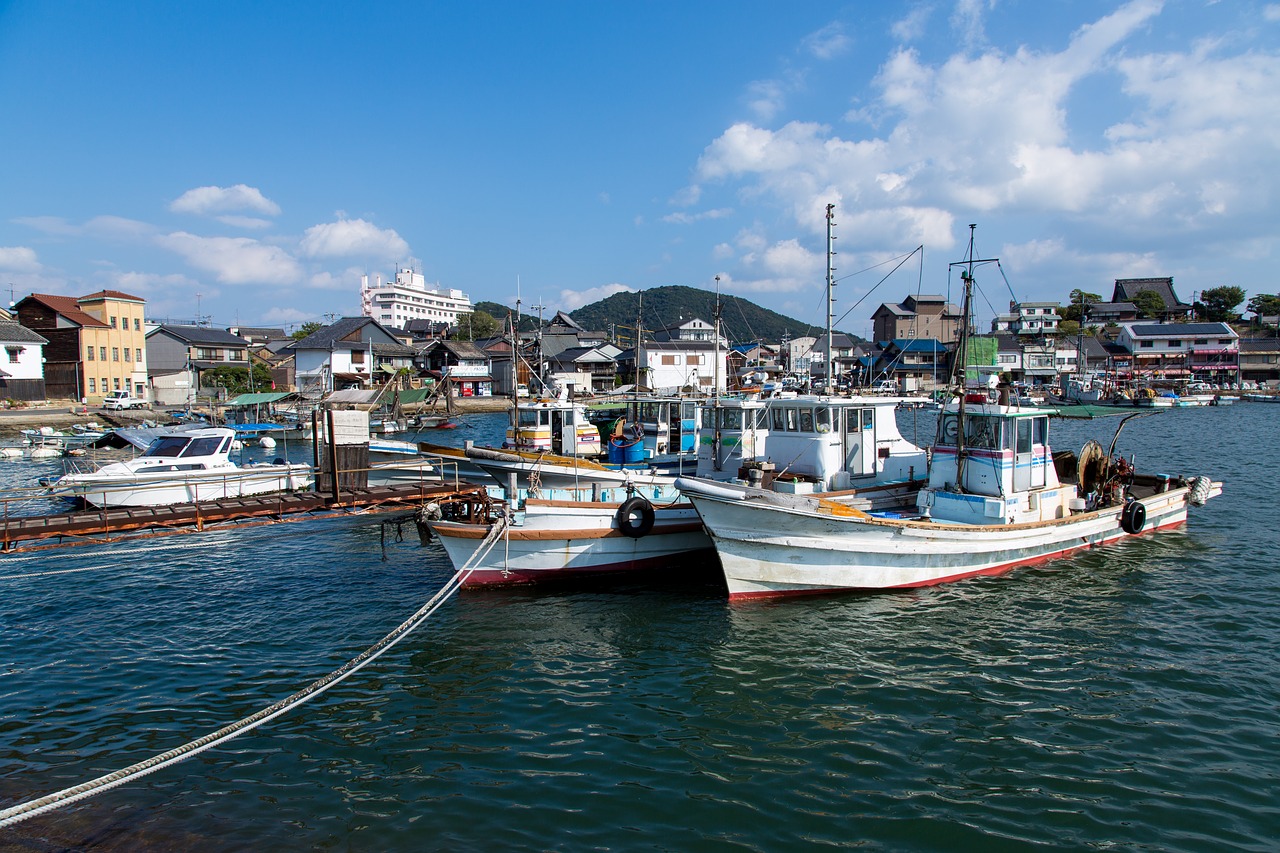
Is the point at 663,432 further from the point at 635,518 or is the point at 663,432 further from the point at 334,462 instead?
the point at 334,462

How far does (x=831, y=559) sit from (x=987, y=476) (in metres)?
4.86

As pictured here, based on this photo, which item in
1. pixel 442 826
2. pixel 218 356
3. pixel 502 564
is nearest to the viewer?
pixel 442 826

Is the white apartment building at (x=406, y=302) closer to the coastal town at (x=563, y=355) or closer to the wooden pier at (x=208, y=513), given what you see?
the coastal town at (x=563, y=355)

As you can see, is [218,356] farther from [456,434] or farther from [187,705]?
[187,705]

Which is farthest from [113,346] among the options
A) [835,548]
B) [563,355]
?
[835,548]

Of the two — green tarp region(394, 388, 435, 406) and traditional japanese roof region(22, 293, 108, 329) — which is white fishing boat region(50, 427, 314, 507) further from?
traditional japanese roof region(22, 293, 108, 329)

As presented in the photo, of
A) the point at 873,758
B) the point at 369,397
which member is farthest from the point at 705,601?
the point at 369,397

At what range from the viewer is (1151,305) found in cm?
11694

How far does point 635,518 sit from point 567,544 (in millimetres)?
1706

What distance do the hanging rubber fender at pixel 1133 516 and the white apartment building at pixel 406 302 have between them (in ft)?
430

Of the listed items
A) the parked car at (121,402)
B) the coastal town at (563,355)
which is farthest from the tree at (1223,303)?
the parked car at (121,402)

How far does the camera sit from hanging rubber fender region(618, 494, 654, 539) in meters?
16.6

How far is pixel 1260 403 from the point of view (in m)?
79.4

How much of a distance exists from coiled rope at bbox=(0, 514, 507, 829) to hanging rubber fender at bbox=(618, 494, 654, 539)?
9.07 feet
